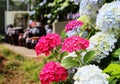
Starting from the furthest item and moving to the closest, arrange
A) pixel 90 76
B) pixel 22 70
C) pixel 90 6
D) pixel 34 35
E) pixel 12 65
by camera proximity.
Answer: pixel 34 35 → pixel 12 65 → pixel 22 70 → pixel 90 6 → pixel 90 76

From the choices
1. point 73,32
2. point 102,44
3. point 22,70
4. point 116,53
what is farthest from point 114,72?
point 22,70

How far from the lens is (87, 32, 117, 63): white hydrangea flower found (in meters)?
2.79

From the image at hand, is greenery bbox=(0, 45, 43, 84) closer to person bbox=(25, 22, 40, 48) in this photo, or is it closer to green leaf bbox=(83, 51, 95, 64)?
person bbox=(25, 22, 40, 48)

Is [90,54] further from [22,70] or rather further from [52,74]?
[22,70]

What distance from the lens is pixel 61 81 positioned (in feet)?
9.69

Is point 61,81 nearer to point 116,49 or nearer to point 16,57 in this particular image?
point 116,49

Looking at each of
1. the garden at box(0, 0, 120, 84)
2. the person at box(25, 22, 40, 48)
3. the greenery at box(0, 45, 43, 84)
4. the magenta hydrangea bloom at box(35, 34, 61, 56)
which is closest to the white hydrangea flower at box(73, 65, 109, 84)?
the garden at box(0, 0, 120, 84)

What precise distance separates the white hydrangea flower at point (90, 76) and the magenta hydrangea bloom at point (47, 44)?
1.70 ft

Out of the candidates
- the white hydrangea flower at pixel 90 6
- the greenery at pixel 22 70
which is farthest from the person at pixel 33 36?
the white hydrangea flower at pixel 90 6

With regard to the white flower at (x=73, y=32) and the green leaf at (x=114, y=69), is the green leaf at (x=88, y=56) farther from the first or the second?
the white flower at (x=73, y=32)

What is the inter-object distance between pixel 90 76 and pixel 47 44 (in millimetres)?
654

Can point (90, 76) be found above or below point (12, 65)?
above

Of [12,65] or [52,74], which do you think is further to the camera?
[12,65]

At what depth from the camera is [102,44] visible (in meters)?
2.80
